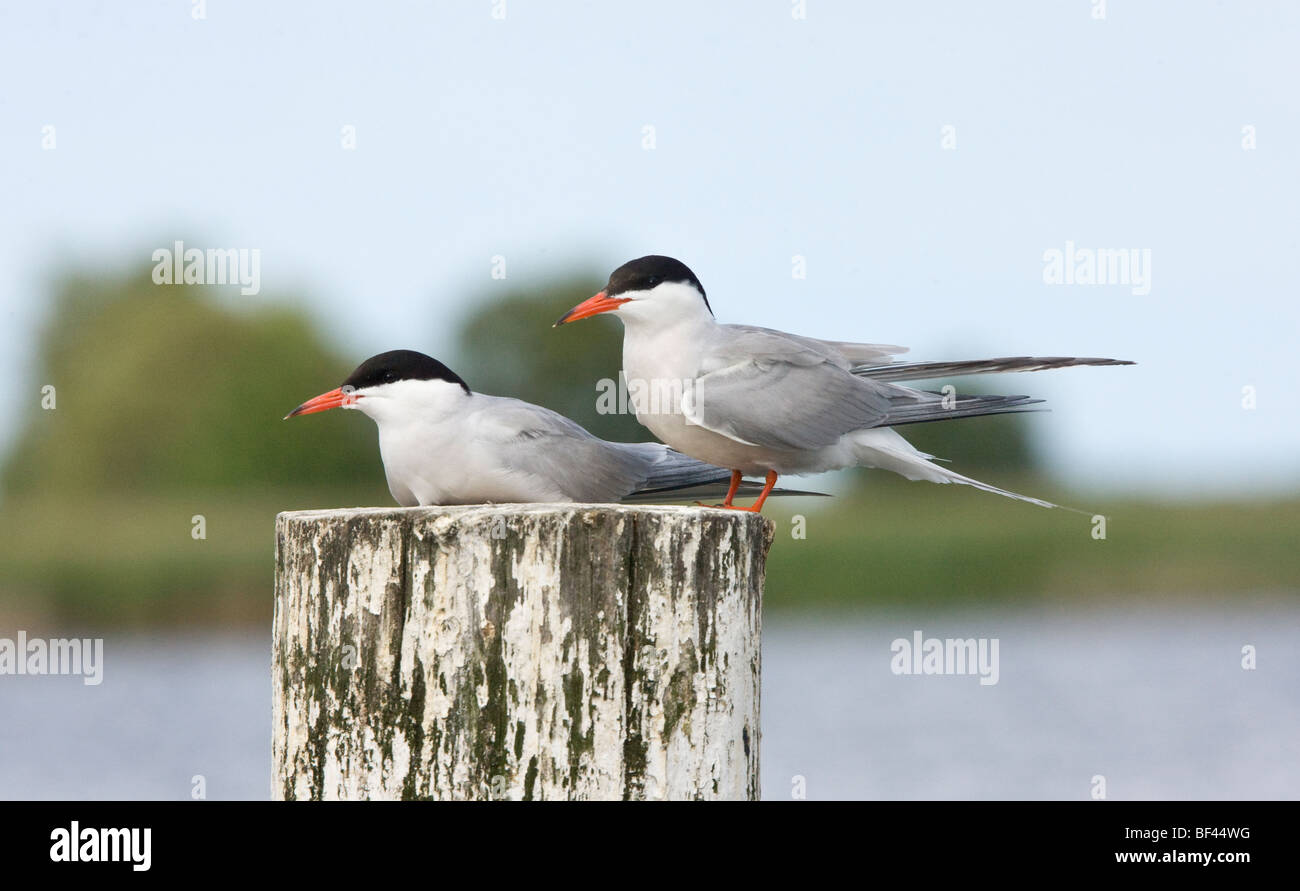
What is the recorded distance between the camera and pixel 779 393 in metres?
5.41

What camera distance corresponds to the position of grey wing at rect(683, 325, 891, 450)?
519 cm

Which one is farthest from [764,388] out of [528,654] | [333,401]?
[528,654]

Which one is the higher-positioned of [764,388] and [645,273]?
[645,273]

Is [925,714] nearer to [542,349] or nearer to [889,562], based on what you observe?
[889,562]

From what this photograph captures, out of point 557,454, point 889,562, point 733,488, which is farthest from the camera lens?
point 889,562

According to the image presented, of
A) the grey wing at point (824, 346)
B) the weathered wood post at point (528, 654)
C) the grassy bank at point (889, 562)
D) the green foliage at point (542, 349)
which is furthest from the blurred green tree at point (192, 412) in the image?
the weathered wood post at point (528, 654)

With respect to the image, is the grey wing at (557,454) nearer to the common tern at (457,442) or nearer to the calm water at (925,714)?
the common tern at (457,442)

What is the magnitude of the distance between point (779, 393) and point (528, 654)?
2.43 metres

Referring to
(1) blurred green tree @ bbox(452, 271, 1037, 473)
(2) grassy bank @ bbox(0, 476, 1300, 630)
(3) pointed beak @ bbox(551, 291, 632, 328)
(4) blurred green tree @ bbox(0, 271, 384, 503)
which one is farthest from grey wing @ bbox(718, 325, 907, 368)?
(4) blurred green tree @ bbox(0, 271, 384, 503)

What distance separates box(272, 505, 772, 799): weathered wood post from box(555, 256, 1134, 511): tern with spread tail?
1735 mm

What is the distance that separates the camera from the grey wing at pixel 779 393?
5191mm

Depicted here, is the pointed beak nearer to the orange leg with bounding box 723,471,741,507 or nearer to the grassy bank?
the orange leg with bounding box 723,471,741,507

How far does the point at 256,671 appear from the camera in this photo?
2522 cm
